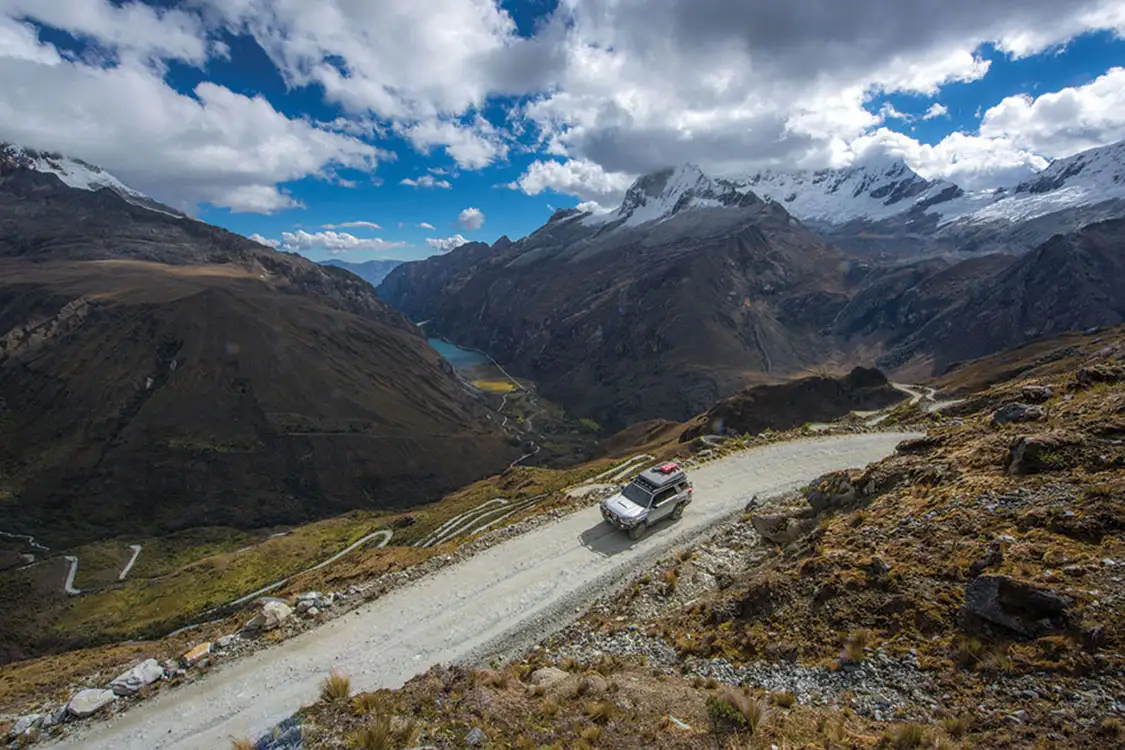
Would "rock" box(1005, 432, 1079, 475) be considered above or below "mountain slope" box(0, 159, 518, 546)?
below

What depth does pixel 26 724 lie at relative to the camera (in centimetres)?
1289

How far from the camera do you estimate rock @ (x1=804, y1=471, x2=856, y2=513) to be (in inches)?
697

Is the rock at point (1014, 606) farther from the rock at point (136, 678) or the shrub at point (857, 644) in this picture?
the rock at point (136, 678)


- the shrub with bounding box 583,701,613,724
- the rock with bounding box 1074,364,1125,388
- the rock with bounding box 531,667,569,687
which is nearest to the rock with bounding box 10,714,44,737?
the rock with bounding box 531,667,569,687

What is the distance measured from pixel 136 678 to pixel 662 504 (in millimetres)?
17464

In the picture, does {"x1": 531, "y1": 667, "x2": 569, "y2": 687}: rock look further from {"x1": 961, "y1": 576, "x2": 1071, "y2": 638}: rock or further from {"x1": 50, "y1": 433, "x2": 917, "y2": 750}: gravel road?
{"x1": 961, "y1": 576, "x2": 1071, "y2": 638}: rock

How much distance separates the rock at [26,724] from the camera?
1272 centimetres

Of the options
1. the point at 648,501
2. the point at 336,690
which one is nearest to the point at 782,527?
the point at 648,501

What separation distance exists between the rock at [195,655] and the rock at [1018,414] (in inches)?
1065

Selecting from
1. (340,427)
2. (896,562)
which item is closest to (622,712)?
(896,562)

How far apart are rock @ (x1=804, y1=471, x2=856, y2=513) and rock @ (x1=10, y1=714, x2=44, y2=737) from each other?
75.6ft

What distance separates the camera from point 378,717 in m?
10.0

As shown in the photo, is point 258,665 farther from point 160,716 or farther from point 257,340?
point 257,340

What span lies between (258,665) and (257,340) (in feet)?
514
